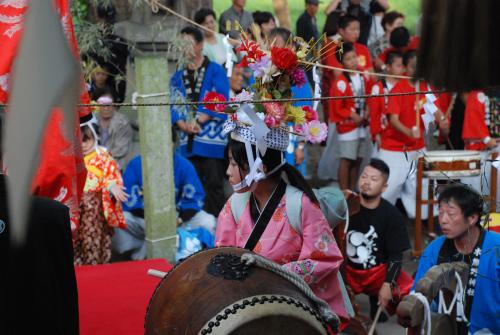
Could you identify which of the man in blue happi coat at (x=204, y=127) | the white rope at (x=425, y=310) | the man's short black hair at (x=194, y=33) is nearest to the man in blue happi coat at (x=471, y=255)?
the white rope at (x=425, y=310)

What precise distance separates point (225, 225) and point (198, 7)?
483cm

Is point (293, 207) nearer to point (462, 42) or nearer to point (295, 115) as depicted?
point (295, 115)

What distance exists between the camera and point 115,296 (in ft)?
13.5

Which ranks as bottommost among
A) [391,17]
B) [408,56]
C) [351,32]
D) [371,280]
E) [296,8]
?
[371,280]

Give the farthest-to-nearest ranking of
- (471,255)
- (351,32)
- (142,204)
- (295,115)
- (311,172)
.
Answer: (311,172)
(351,32)
(142,204)
(471,255)
(295,115)

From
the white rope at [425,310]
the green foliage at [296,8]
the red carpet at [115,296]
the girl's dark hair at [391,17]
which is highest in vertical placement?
the green foliage at [296,8]

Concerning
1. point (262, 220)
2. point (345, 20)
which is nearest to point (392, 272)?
point (262, 220)

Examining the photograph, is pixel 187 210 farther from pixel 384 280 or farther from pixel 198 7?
pixel 198 7

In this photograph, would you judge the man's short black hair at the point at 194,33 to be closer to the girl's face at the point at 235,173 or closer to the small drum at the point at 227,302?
the girl's face at the point at 235,173

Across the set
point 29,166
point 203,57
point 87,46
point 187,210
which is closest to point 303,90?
point 203,57

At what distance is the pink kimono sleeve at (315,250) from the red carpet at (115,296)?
100cm

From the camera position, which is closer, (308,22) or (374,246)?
(374,246)

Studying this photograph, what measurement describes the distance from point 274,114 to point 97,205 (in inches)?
98.3

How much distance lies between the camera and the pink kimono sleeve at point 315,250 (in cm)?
311
